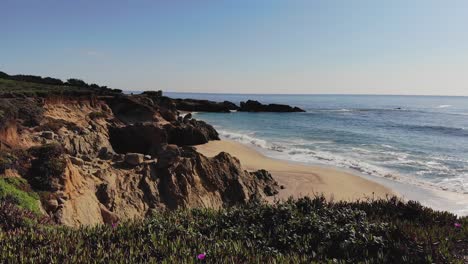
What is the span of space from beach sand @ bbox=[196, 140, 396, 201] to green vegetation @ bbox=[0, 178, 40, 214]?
818 cm

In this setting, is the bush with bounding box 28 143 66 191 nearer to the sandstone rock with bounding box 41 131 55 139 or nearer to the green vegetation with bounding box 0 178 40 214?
the green vegetation with bounding box 0 178 40 214

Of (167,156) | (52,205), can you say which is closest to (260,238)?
(52,205)

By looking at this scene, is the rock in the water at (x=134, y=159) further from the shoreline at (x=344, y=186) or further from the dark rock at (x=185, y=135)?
the dark rock at (x=185, y=135)

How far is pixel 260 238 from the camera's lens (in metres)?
5.55

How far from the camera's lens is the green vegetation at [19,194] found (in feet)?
23.4

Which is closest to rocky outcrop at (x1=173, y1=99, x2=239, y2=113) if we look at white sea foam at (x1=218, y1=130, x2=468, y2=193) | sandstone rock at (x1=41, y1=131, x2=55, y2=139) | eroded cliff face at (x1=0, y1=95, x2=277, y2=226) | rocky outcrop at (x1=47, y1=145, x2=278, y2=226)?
white sea foam at (x1=218, y1=130, x2=468, y2=193)

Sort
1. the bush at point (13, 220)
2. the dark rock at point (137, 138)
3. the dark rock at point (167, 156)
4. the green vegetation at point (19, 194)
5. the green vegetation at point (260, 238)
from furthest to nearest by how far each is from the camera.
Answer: the dark rock at point (137, 138)
the dark rock at point (167, 156)
the green vegetation at point (19, 194)
the bush at point (13, 220)
the green vegetation at point (260, 238)

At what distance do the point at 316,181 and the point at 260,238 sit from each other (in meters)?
11.6

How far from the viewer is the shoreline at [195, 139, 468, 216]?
14516mm

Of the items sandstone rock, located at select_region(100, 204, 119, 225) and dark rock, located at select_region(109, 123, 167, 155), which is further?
dark rock, located at select_region(109, 123, 167, 155)

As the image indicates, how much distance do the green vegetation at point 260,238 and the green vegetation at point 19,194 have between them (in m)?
1.88

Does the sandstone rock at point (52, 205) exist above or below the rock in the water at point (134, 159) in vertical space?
below

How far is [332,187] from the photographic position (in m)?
16.0

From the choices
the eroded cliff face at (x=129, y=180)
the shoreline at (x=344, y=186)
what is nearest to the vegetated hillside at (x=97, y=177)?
the eroded cliff face at (x=129, y=180)
